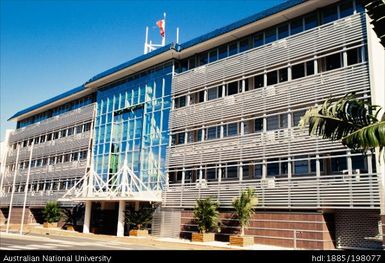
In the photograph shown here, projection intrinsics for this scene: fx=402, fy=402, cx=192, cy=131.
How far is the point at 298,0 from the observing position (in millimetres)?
Answer: 27297

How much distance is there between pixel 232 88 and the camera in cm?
3209

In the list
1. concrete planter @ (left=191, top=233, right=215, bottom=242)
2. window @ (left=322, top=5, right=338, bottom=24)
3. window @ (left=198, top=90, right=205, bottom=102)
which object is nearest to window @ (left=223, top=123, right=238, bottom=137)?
window @ (left=198, top=90, right=205, bottom=102)

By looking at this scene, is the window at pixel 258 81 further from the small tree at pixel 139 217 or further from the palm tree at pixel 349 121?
the palm tree at pixel 349 121

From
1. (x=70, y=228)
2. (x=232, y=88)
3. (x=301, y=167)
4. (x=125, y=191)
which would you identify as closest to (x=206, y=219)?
(x=301, y=167)

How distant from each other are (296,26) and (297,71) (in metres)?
3.49

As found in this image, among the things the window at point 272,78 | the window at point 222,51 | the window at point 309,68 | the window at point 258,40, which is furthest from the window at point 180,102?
the window at point 309,68

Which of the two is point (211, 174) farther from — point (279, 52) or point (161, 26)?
point (161, 26)

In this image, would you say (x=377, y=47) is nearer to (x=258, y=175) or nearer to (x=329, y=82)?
(x=329, y=82)

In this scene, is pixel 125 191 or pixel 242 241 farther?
pixel 125 191

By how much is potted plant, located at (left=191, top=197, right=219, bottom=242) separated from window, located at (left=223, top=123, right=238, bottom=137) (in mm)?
5467

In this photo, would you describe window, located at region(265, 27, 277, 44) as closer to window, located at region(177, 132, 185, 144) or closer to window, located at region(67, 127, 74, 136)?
window, located at region(177, 132, 185, 144)

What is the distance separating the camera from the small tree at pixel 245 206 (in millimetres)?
26078

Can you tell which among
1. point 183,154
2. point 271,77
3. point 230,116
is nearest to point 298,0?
point 271,77
